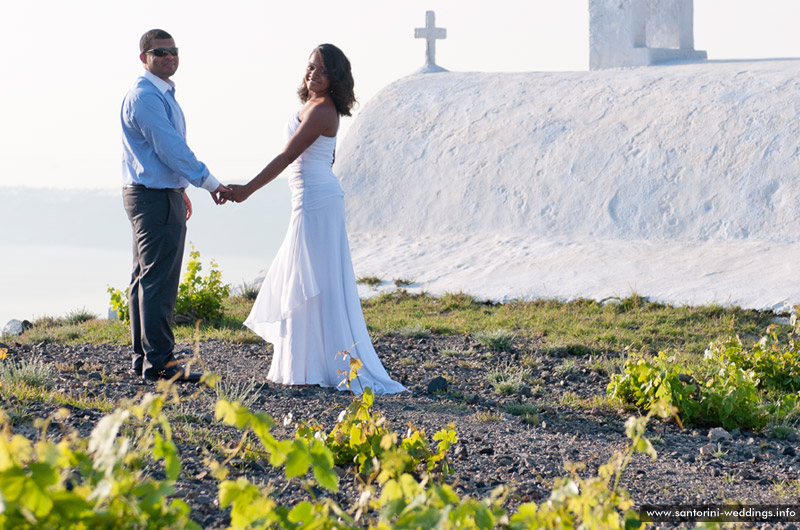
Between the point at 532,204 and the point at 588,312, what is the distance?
2461 millimetres

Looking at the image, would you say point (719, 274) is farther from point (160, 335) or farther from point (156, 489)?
point (156, 489)

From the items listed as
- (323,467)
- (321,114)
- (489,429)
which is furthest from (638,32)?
(323,467)

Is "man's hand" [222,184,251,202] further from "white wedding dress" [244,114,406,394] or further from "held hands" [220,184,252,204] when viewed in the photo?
"white wedding dress" [244,114,406,394]

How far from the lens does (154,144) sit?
201 inches

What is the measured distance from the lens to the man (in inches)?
201

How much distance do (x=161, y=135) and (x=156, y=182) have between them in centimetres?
29

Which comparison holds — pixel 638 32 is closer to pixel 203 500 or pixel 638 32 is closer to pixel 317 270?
pixel 317 270

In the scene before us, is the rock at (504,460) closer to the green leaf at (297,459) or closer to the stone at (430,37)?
the green leaf at (297,459)

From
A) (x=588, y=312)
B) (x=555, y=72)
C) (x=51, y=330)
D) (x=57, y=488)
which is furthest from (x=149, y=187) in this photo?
(x=555, y=72)

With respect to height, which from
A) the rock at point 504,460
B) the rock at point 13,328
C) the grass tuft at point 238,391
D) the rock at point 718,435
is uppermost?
the grass tuft at point 238,391

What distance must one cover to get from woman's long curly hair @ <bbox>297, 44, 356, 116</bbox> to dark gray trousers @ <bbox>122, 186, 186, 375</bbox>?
119cm

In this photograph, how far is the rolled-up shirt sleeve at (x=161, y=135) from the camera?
5.07m

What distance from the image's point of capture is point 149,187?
5.15m

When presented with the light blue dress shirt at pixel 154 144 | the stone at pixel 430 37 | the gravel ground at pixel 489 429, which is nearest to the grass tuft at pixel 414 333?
the gravel ground at pixel 489 429
